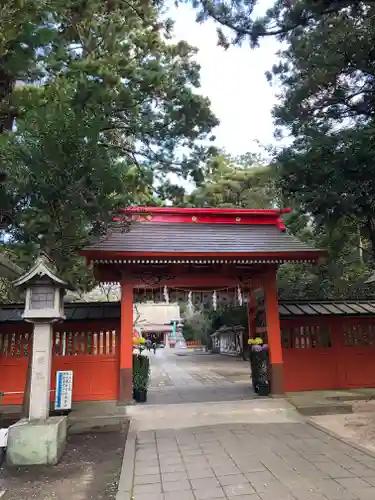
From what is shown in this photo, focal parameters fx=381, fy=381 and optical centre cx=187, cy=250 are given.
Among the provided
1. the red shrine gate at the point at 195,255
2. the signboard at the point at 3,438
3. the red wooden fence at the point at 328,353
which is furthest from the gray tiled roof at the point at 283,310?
the signboard at the point at 3,438

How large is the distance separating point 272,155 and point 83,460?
20.9ft

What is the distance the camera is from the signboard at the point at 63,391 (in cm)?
819

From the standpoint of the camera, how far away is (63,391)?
8250 mm

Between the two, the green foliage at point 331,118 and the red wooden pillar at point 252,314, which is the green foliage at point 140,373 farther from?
the green foliage at point 331,118

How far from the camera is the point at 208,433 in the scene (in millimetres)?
6875

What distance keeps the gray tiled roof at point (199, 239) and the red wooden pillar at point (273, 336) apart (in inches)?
41.1

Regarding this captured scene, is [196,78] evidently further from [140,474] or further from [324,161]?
[140,474]

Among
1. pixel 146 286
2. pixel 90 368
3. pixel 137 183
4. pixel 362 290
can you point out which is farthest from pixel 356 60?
pixel 362 290

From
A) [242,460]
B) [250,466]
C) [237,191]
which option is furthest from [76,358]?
[237,191]

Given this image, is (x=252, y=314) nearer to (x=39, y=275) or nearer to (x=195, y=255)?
(x=195, y=255)

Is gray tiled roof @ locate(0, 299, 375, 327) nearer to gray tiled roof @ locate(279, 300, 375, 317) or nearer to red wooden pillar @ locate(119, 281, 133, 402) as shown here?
gray tiled roof @ locate(279, 300, 375, 317)

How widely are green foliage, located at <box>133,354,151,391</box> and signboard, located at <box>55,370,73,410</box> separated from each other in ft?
6.21

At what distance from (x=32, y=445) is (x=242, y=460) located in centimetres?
302

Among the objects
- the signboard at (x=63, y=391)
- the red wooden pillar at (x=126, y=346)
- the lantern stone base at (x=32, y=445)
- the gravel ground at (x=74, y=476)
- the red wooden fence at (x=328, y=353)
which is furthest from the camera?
the red wooden fence at (x=328, y=353)
